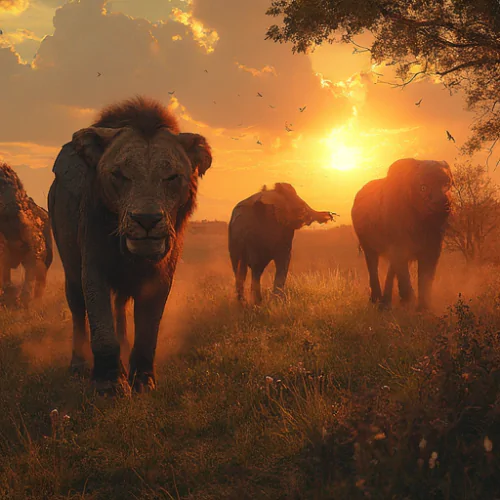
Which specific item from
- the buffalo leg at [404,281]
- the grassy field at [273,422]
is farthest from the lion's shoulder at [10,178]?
the buffalo leg at [404,281]

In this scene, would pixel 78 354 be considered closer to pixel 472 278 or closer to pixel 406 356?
pixel 406 356

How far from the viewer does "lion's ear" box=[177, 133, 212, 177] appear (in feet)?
17.5

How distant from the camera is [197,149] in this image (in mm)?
5406

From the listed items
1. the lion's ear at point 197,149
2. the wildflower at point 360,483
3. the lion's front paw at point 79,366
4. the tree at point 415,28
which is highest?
the tree at point 415,28

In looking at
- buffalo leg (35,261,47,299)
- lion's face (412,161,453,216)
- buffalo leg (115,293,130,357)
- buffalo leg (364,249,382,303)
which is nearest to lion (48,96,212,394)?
buffalo leg (115,293,130,357)

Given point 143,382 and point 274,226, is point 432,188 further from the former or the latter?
point 143,382

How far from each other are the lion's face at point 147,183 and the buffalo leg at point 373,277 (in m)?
6.56

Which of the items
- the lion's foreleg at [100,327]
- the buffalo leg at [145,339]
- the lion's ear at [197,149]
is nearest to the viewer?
A: the lion's ear at [197,149]

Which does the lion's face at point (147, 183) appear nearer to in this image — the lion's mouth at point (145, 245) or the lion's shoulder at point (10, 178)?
the lion's mouth at point (145, 245)

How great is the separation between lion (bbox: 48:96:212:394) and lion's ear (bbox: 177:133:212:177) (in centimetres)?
1

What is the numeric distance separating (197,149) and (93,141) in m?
1.02

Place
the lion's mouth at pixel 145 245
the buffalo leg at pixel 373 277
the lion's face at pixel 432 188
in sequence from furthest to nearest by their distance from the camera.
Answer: the buffalo leg at pixel 373 277 < the lion's face at pixel 432 188 < the lion's mouth at pixel 145 245

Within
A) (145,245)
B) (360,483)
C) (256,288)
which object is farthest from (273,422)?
(256,288)

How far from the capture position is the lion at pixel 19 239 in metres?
10.6
